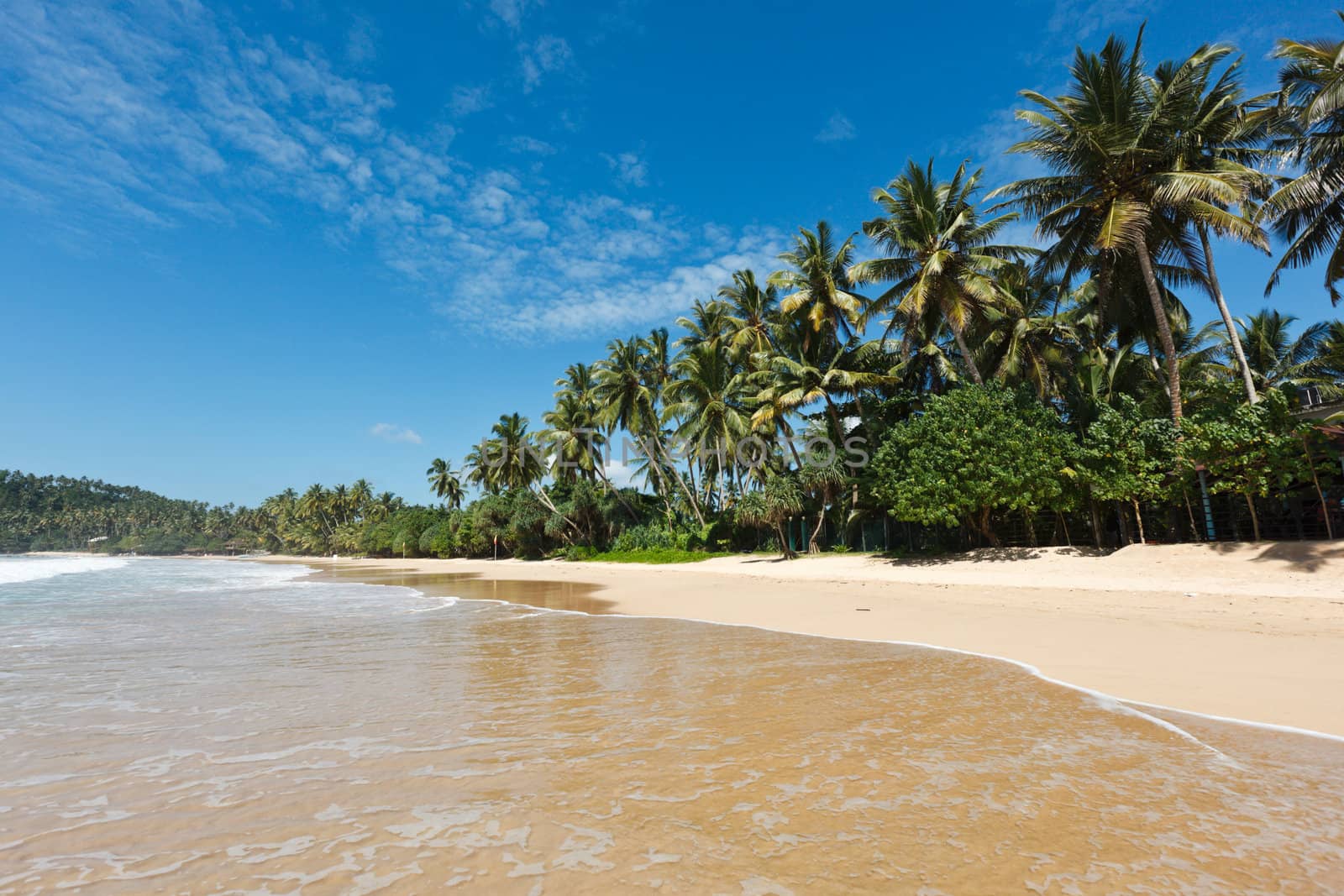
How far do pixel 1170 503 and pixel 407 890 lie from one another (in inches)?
870

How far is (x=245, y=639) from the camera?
10422 mm

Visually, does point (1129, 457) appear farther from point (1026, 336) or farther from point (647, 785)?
point (647, 785)

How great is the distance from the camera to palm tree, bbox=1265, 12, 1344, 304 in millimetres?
14188

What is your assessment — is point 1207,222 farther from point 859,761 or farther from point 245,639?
point 245,639

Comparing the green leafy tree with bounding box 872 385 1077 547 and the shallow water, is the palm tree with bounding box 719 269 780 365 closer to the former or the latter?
the green leafy tree with bounding box 872 385 1077 547

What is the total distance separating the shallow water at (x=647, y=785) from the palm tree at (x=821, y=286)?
69.2 feet

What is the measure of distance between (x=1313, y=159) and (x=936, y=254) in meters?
9.14

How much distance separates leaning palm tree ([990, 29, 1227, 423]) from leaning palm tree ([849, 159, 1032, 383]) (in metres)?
2.25

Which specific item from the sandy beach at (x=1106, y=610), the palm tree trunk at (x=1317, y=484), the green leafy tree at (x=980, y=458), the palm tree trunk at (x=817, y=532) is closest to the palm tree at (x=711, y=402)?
the palm tree trunk at (x=817, y=532)

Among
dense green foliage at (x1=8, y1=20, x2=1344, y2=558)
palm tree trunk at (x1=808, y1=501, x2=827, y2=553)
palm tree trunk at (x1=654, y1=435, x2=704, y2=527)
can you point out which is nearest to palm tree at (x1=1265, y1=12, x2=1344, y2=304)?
dense green foliage at (x1=8, y1=20, x2=1344, y2=558)

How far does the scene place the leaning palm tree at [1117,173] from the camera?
700 inches

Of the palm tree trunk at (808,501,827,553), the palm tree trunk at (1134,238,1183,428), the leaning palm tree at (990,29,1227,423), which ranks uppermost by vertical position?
the leaning palm tree at (990,29,1227,423)

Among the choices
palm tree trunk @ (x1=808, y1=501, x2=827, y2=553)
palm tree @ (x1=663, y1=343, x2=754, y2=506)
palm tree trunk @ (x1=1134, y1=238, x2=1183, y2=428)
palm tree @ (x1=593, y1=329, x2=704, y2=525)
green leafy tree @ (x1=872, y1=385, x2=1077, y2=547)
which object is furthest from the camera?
palm tree @ (x1=593, y1=329, x2=704, y2=525)

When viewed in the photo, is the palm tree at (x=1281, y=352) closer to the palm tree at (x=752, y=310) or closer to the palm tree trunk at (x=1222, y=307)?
the palm tree trunk at (x=1222, y=307)
